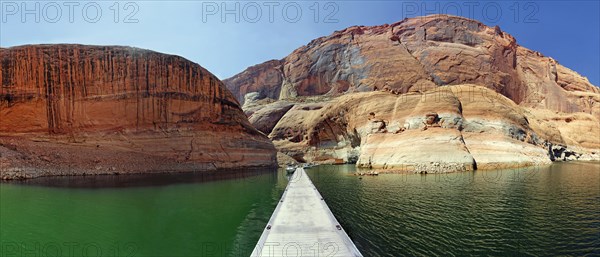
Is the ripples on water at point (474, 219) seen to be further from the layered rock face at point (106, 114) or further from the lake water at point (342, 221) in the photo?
the layered rock face at point (106, 114)

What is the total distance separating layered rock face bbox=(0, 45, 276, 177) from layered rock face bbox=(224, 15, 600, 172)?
82.4 feet

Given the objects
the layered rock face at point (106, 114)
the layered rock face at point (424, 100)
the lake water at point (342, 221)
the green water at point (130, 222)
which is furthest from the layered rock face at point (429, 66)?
the green water at point (130, 222)

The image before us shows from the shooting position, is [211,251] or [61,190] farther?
[61,190]

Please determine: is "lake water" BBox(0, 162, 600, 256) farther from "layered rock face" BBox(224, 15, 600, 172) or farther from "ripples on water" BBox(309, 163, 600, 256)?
"layered rock face" BBox(224, 15, 600, 172)

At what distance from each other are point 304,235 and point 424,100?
128ft

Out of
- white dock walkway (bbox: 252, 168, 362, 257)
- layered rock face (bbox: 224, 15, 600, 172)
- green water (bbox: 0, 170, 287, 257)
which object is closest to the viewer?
white dock walkway (bbox: 252, 168, 362, 257)

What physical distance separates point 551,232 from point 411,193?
8.45 metres

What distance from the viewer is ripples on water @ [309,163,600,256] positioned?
29.7ft

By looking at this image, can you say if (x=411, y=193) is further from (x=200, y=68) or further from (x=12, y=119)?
(x=12, y=119)

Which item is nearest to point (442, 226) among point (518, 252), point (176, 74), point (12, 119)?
point (518, 252)

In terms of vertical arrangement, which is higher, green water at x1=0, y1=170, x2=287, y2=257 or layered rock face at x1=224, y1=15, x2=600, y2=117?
layered rock face at x1=224, y1=15, x2=600, y2=117

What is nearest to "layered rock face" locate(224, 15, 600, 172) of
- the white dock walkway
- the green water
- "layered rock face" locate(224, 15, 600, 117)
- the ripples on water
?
"layered rock face" locate(224, 15, 600, 117)

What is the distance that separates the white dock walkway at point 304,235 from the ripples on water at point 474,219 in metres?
1.25

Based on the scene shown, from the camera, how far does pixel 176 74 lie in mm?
40812
